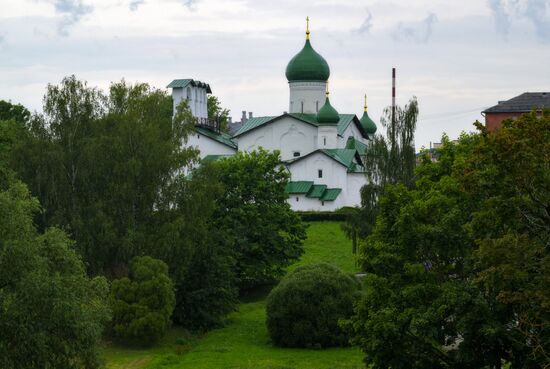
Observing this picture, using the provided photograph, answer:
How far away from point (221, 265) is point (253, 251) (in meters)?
6.59

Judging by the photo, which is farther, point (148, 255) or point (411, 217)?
point (148, 255)

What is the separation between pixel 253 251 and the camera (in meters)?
55.8

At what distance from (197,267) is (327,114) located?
105 feet

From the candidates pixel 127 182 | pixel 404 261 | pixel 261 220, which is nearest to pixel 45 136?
pixel 127 182

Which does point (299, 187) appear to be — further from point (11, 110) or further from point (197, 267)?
point (197, 267)

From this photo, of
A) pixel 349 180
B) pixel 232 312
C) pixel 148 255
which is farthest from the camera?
pixel 349 180

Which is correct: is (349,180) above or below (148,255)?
above

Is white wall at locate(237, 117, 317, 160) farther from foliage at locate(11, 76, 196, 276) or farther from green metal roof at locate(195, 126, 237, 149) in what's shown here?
foliage at locate(11, 76, 196, 276)

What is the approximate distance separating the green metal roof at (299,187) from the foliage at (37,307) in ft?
147

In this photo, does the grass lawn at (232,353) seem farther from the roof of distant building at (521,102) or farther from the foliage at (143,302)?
the roof of distant building at (521,102)

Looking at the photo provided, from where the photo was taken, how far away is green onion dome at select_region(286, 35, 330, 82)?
273 feet

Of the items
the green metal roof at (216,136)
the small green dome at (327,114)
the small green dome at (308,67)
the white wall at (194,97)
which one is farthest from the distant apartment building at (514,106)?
the white wall at (194,97)

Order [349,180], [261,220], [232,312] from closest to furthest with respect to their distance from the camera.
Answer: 1. [232,312]
2. [261,220]
3. [349,180]

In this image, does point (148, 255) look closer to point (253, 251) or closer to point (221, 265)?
point (221, 265)
